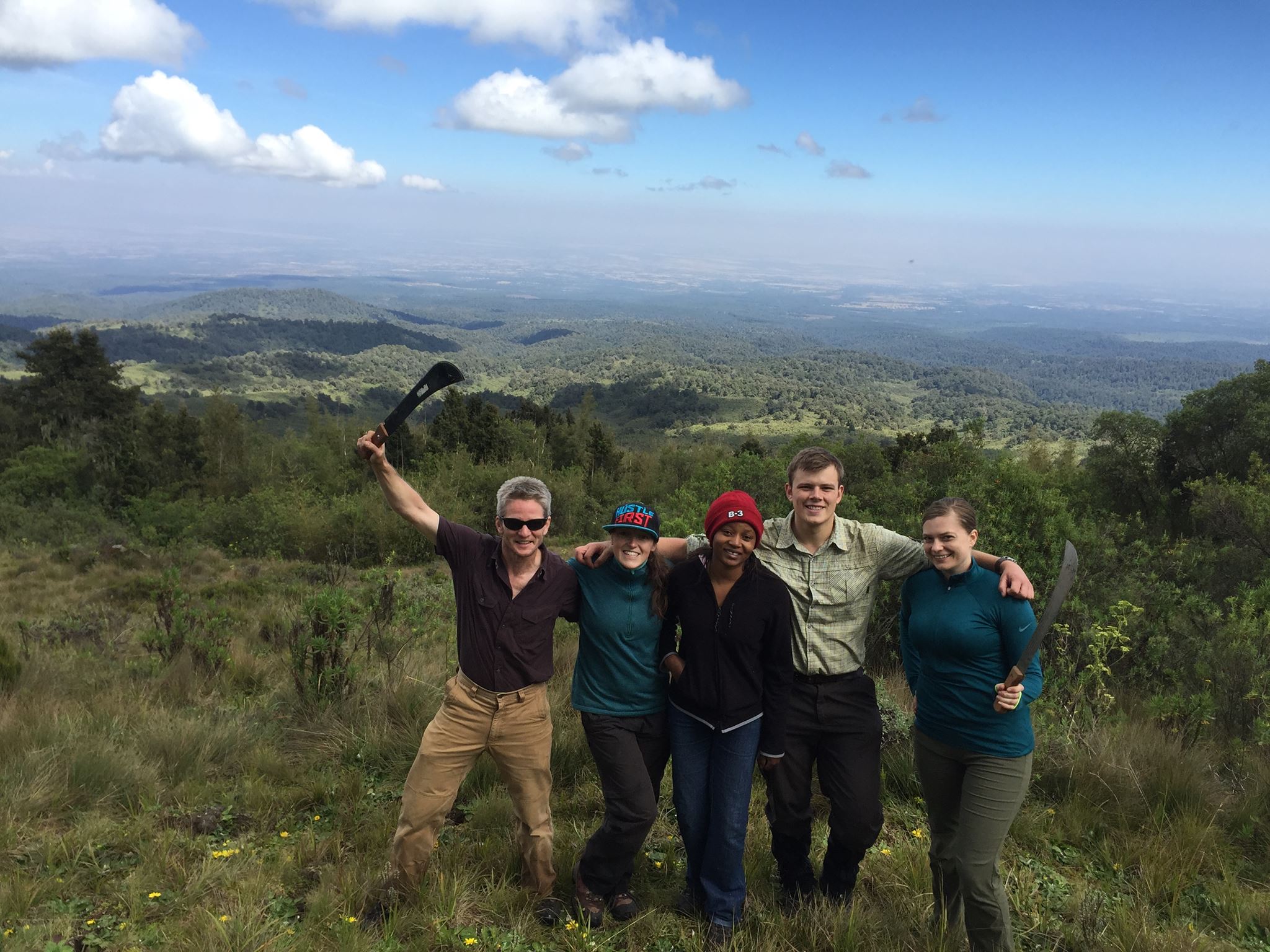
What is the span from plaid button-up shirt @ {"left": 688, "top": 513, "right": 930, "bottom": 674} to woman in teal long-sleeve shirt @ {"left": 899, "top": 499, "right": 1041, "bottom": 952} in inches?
8.4

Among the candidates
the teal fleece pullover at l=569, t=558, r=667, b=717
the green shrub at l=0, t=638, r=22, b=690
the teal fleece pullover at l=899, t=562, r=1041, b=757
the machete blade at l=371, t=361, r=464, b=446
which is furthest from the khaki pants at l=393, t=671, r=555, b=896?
the green shrub at l=0, t=638, r=22, b=690

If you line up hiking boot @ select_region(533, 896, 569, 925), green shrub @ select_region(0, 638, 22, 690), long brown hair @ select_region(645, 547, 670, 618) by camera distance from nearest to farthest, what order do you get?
long brown hair @ select_region(645, 547, 670, 618), hiking boot @ select_region(533, 896, 569, 925), green shrub @ select_region(0, 638, 22, 690)

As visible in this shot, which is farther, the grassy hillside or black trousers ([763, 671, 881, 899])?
black trousers ([763, 671, 881, 899])

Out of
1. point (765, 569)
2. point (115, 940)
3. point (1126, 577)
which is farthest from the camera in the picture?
point (1126, 577)

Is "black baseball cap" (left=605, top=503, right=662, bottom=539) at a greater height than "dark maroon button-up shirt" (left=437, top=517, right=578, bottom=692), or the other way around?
"black baseball cap" (left=605, top=503, right=662, bottom=539)

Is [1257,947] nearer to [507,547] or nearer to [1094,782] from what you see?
[1094,782]

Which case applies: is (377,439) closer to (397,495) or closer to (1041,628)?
(397,495)

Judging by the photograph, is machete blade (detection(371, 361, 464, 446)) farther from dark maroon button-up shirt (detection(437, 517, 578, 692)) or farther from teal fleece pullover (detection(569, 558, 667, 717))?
teal fleece pullover (detection(569, 558, 667, 717))

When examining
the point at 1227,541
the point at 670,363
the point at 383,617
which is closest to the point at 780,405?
the point at 670,363

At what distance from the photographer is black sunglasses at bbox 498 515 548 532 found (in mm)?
2934

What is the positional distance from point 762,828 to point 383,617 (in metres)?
4.00

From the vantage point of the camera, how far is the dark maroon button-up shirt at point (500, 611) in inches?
116

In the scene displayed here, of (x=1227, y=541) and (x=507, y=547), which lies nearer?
(x=507, y=547)

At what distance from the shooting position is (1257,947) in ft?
9.89
